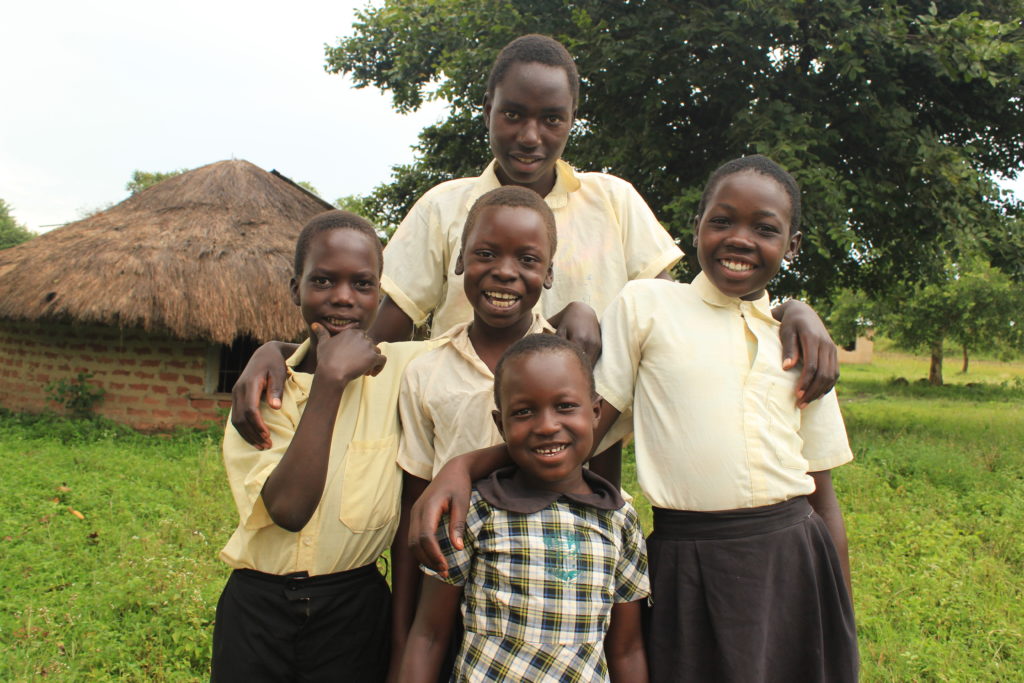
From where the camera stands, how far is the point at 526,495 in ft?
5.20

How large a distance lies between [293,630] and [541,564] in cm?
62

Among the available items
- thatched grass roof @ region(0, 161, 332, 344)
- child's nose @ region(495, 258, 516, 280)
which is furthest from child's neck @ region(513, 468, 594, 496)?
thatched grass roof @ region(0, 161, 332, 344)

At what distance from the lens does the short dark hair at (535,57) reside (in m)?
1.93

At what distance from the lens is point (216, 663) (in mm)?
1740

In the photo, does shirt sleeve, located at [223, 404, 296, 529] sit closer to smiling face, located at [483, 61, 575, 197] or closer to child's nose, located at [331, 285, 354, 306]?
child's nose, located at [331, 285, 354, 306]

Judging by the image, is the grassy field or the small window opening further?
the small window opening

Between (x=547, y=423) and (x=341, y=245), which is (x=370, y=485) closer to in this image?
(x=547, y=423)

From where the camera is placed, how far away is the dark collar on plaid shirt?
155 centimetres

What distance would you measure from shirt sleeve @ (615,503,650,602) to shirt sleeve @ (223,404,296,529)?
780mm

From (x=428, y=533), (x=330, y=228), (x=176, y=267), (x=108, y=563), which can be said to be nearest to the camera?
(x=428, y=533)

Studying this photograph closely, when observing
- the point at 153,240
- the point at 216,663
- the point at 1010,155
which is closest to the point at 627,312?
the point at 216,663

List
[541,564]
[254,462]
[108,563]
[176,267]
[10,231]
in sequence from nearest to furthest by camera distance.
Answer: [541,564]
[254,462]
[108,563]
[176,267]
[10,231]

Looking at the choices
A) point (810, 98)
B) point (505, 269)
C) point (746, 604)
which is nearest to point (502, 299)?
point (505, 269)

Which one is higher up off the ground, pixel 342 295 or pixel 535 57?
pixel 535 57
